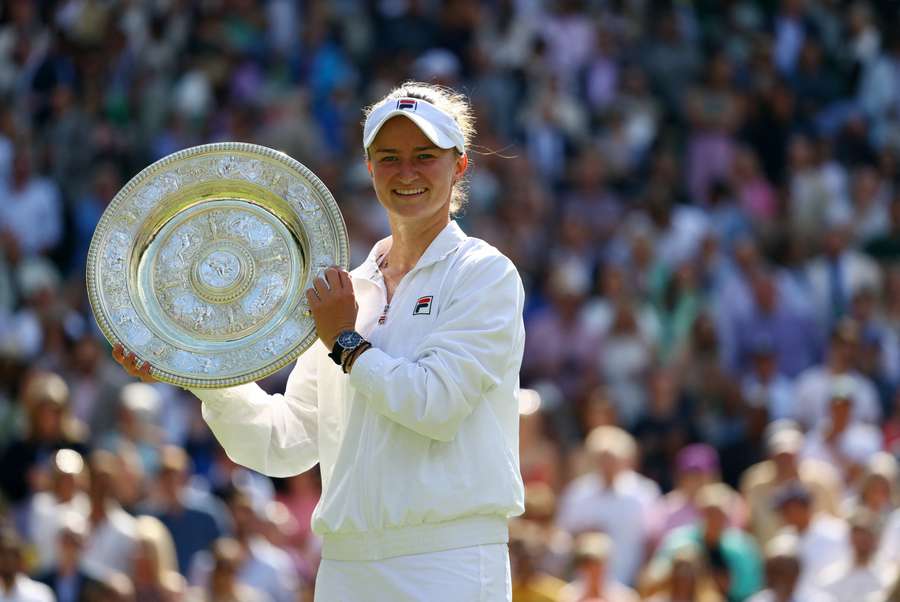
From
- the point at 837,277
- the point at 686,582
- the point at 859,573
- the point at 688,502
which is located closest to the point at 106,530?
the point at 686,582

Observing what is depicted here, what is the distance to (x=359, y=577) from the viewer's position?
5.04 metres

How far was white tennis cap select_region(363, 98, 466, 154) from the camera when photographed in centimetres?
513

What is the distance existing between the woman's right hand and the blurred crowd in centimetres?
328

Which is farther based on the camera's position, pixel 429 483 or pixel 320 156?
pixel 320 156

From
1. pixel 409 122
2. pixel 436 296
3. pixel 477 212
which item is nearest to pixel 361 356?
pixel 436 296

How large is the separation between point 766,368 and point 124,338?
27.1 feet

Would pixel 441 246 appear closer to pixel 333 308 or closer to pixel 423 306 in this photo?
pixel 423 306

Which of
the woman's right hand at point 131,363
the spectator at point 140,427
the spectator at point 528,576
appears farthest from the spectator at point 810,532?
the woman's right hand at point 131,363

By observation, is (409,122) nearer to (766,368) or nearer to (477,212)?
(766,368)

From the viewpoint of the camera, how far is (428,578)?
4.96m

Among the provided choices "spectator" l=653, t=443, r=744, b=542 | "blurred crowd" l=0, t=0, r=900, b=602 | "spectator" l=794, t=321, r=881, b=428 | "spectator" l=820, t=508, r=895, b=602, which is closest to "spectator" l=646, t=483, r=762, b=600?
"blurred crowd" l=0, t=0, r=900, b=602

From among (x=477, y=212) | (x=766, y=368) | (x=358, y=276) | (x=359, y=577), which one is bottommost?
(x=359, y=577)

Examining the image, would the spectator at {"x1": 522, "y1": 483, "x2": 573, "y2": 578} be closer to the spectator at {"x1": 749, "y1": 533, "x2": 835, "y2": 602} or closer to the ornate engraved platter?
the spectator at {"x1": 749, "y1": 533, "x2": 835, "y2": 602}

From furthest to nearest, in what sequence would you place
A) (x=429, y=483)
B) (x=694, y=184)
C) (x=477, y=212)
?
1. (x=694, y=184)
2. (x=477, y=212)
3. (x=429, y=483)
